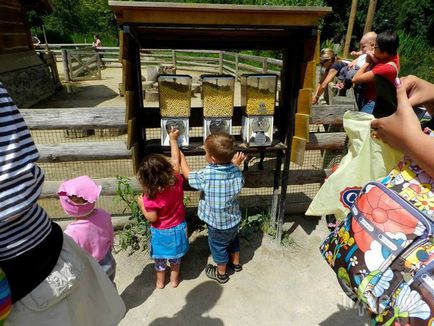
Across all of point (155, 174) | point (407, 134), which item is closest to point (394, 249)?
point (407, 134)

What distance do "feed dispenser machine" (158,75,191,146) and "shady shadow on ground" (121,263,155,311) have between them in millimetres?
1165

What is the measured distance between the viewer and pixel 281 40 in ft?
9.12

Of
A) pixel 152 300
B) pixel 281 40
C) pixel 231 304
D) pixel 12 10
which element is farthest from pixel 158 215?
pixel 12 10

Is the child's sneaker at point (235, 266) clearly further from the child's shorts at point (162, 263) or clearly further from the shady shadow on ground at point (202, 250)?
the child's shorts at point (162, 263)

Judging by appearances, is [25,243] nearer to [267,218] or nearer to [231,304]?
[231,304]

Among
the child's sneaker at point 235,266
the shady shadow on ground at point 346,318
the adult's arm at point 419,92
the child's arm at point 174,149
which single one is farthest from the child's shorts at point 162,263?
the adult's arm at point 419,92

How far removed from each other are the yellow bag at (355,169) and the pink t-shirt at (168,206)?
1.00 meters

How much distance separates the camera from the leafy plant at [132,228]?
3.18 m

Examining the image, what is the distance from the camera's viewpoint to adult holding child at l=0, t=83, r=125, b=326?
103 cm

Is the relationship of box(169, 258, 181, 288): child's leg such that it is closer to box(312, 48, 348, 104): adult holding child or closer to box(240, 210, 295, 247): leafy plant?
box(240, 210, 295, 247): leafy plant

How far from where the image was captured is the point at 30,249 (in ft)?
3.73

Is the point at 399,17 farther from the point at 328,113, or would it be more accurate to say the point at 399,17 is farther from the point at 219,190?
the point at 219,190

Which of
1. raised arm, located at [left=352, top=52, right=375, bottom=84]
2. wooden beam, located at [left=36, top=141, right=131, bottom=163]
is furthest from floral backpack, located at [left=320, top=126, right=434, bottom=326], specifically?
wooden beam, located at [left=36, top=141, right=131, bottom=163]

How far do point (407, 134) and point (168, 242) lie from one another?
1856 millimetres
